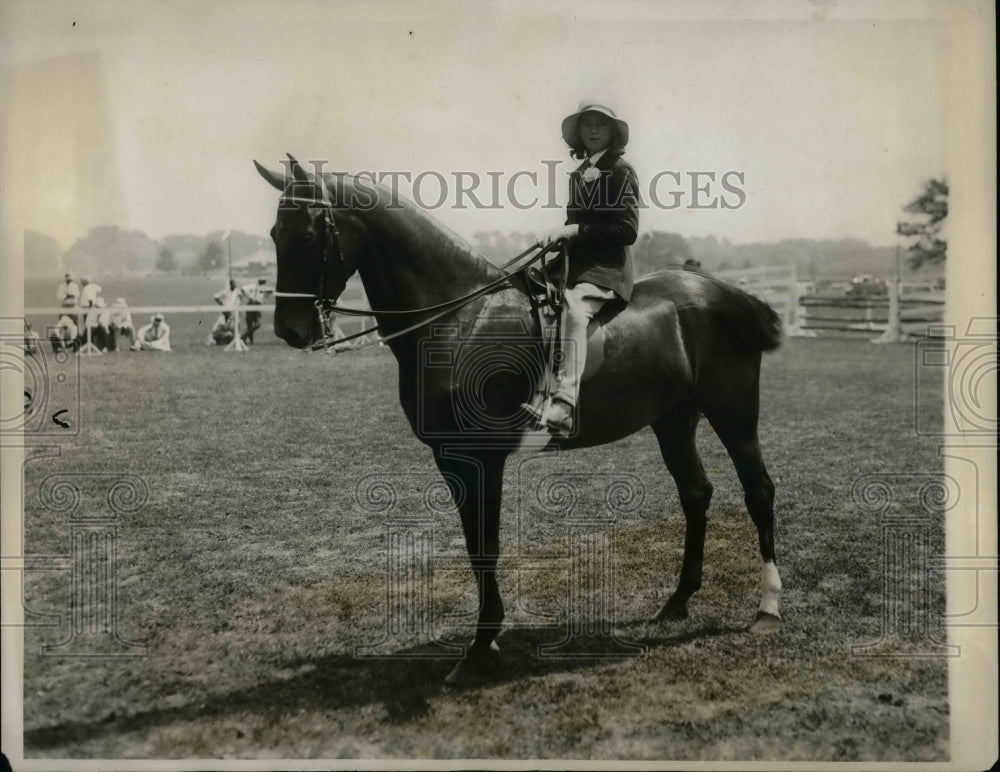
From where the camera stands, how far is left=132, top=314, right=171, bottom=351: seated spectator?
621cm

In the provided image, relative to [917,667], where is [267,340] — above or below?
above

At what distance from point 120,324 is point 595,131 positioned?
13.2ft

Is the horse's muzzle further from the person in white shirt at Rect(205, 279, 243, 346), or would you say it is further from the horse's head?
the person in white shirt at Rect(205, 279, 243, 346)

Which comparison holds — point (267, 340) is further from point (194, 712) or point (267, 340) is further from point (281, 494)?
point (194, 712)

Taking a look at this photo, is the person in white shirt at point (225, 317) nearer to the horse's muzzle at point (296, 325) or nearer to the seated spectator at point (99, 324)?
the seated spectator at point (99, 324)

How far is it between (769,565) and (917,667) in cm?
101

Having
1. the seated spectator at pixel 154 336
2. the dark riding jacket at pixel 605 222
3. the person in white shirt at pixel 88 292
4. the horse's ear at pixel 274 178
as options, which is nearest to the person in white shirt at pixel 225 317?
the seated spectator at pixel 154 336

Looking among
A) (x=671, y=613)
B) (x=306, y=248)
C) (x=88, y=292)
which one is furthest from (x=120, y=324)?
(x=671, y=613)

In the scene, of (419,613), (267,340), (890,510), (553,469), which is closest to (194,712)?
(419,613)

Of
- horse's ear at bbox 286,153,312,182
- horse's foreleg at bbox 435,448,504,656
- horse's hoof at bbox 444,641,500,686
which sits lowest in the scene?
horse's hoof at bbox 444,641,500,686

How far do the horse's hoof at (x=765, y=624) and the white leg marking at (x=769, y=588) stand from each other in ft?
0.08

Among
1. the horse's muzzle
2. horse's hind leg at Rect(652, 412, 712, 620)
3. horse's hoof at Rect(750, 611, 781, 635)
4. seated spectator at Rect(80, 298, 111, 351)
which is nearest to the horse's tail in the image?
horse's hind leg at Rect(652, 412, 712, 620)

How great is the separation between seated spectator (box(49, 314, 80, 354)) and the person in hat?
10.5 feet

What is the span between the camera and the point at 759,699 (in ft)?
14.0
